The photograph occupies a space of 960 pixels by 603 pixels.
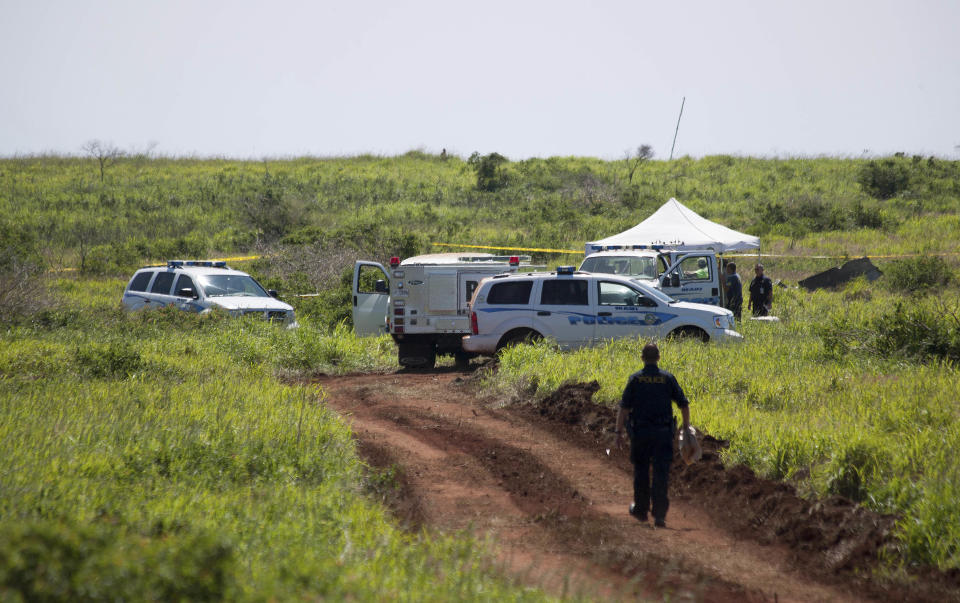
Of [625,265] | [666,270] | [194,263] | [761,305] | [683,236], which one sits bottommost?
[761,305]

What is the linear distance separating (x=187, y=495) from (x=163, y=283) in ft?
47.0

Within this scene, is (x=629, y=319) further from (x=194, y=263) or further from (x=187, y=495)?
(x=187, y=495)

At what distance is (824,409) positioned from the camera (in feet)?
30.1

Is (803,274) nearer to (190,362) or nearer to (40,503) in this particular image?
(190,362)

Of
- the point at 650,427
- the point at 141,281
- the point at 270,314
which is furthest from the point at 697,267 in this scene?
the point at 650,427

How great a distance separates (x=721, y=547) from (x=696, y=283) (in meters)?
13.4

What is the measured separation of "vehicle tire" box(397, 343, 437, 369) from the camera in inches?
666

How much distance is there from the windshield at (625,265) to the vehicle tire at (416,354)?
4.99 metres

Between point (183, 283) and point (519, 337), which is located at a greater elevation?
point (183, 283)

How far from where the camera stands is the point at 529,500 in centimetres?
789

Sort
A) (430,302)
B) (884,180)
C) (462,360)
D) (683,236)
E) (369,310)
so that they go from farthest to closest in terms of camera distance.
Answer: (884,180), (683,236), (369,310), (462,360), (430,302)

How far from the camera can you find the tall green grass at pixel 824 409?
256 inches

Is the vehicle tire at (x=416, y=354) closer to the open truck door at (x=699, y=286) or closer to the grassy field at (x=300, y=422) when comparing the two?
the grassy field at (x=300, y=422)

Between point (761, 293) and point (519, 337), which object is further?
point (761, 293)
